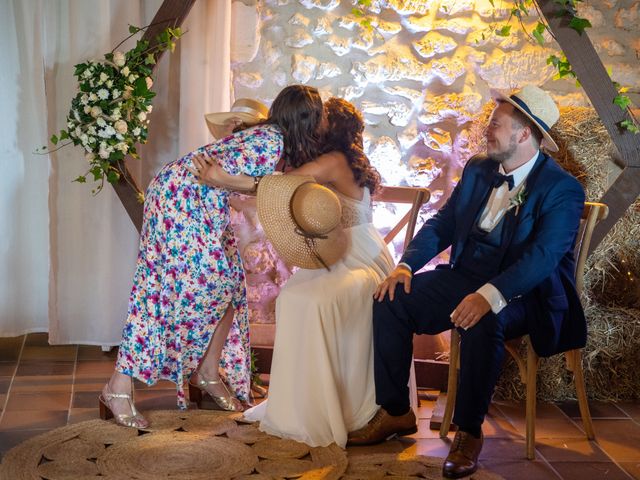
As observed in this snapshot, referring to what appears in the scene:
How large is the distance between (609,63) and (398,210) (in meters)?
1.39

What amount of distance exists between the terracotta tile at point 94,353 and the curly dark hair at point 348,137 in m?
1.67

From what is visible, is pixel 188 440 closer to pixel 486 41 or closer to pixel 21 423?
pixel 21 423

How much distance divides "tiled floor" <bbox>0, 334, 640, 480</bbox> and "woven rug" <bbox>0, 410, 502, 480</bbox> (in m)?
0.13

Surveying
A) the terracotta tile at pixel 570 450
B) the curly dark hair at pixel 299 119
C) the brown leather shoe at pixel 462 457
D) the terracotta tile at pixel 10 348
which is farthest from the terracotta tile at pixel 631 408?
the terracotta tile at pixel 10 348

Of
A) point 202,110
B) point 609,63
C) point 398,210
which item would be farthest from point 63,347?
point 609,63

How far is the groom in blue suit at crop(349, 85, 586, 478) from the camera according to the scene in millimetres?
3189

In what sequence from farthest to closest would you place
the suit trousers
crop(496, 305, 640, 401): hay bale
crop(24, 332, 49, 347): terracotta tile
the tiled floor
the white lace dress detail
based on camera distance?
crop(24, 332, 49, 347): terracotta tile
crop(496, 305, 640, 401): hay bale
the white lace dress detail
the tiled floor
the suit trousers

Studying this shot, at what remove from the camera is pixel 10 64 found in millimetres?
4418

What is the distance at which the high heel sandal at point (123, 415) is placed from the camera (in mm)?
3502

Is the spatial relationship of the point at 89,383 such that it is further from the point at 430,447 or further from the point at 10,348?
the point at 430,447

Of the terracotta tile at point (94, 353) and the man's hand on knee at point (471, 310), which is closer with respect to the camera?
the man's hand on knee at point (471, 310)

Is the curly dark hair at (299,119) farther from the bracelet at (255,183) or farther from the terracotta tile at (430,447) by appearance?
the terracotta tile at (430,447)

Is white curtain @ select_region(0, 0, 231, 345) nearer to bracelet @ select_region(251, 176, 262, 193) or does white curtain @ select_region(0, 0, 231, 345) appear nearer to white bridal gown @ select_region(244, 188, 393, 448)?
bracelet @ select_region(251, 176, 262, 193)

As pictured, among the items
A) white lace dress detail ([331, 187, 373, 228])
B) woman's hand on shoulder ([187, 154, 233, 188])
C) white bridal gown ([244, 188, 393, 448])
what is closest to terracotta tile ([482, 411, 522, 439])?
white bridal gown ([244, 188, 393, 448])
